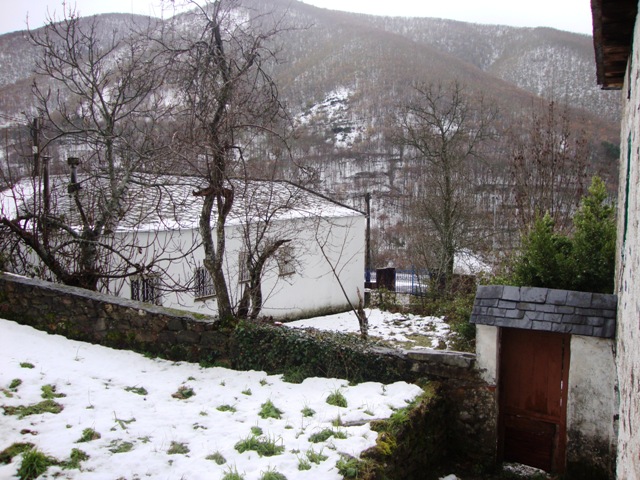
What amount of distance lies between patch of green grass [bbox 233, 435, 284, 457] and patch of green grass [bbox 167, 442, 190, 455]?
0.46 meters

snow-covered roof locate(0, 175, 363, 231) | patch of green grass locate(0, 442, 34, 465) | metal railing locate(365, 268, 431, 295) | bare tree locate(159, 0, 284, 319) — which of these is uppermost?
bare tree locate(159, 0, 284, 319)

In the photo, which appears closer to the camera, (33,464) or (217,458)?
(33,464)

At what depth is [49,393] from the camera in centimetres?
508

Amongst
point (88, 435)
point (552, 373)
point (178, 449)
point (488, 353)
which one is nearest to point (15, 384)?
point (88, 435)

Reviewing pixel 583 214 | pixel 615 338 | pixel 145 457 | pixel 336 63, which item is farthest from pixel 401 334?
pixel 336 63

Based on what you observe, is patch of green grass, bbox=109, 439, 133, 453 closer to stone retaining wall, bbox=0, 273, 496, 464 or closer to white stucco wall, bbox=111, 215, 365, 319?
stone retaining wall, bbox=0, 273, 496, 464

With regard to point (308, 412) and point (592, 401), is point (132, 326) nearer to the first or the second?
point (308, 412)

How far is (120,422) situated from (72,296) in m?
3.08

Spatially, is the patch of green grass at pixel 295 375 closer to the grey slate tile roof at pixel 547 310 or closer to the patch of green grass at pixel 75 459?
the grey slate tile roof at pixel 547 310

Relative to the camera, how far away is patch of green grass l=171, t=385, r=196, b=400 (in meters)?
5.75

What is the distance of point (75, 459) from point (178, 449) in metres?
0.85

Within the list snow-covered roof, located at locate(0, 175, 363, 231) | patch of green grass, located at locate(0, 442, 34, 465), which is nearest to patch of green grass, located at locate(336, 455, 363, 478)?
patch of green grass, located at locate(0, 442, 34, 465)

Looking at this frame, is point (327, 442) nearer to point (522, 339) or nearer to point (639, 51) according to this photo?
point (522, 339)

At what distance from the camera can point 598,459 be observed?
5707 millimetres
